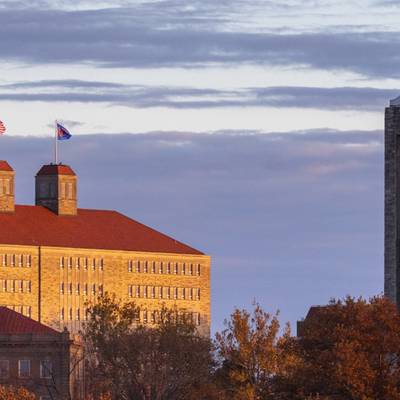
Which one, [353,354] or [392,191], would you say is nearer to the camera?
[392,191]

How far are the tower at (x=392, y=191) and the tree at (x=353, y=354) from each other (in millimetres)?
9943

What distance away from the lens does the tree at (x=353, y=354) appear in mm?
165250

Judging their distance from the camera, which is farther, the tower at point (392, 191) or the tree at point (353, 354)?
the tree at point (353, 354)

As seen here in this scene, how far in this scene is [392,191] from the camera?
504ft

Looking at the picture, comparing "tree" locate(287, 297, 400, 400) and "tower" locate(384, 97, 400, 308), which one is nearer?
"tower" locate(384, 97, 400, 308)

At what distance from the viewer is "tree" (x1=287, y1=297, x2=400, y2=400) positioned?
542 ft

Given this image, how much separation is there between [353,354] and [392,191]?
15066 millimetres

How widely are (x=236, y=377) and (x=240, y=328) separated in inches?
276

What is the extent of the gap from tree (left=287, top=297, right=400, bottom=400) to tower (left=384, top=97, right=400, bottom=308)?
9.94 meters

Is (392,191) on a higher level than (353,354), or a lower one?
higher

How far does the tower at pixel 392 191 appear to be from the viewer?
153m

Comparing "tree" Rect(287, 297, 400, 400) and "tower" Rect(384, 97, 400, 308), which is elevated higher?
"tower" Rect(384, 97, 400, 308)

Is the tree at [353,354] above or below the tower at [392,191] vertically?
below

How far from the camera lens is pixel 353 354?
165 metres
